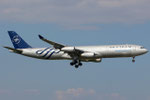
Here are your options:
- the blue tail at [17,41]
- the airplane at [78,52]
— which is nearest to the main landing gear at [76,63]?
the airplane at [78,52]

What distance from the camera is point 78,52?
81.8m

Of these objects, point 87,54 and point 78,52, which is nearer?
point 87,54

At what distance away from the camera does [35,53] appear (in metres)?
86.0

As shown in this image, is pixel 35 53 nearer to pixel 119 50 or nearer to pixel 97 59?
pixel 97 59

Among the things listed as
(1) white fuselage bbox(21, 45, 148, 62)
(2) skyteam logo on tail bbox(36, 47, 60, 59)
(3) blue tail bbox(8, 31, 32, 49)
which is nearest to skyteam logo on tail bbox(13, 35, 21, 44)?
(3) blue tail bbox(8, 31, 32, 49)

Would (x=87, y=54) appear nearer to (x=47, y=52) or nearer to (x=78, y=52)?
(x=78, y=52)

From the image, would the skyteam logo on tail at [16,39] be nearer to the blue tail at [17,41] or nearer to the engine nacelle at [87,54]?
the blue tail at [17,41]

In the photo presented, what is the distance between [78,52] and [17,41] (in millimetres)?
15483

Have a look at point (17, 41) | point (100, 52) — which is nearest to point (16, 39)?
point (17, 41)

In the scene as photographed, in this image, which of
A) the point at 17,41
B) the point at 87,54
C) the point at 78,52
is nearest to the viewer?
the point at 87,54

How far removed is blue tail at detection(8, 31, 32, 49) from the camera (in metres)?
88.6

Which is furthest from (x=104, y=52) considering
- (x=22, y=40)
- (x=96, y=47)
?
(x=22, y=40)

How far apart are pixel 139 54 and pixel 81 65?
12.3 meters

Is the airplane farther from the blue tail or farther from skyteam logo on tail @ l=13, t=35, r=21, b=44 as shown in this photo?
skyteam logo on tail @ l=13, t=35, r=21, b=44
